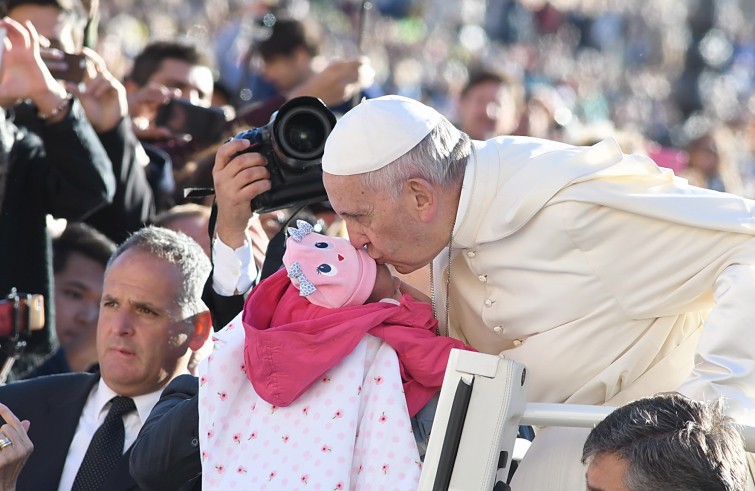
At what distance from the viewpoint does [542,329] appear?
3275 millimetres

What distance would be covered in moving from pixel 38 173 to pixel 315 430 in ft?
6.50

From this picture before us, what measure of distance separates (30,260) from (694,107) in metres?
18.1

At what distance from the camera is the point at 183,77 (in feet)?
19.9

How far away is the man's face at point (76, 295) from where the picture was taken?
204 inches

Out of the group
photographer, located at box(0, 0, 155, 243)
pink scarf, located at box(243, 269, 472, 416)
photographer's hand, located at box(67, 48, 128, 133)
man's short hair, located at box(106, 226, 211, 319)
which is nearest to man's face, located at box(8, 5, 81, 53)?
photographer, located at box(0, 0, 155, 243)

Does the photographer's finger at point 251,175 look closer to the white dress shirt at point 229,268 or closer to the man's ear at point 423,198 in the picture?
the white dress shirt at point 229,268

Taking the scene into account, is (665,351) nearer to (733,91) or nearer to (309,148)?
(309,148)

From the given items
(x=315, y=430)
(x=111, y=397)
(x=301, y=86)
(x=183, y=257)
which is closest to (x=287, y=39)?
(x=301, y=86)

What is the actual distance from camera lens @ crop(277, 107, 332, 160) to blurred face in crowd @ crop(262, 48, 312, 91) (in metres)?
3.04

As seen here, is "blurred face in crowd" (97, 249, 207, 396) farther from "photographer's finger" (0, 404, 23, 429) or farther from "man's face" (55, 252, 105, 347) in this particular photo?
"man's face" (55, 252, 105, 347)

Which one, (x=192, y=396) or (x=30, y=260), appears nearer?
(x=192, y=396)

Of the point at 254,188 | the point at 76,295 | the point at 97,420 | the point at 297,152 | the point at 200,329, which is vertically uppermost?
the point at 297,152

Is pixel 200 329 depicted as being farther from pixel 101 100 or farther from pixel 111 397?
pixel 101 100

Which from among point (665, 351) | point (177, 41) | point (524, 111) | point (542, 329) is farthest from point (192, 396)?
point (524, 111)
